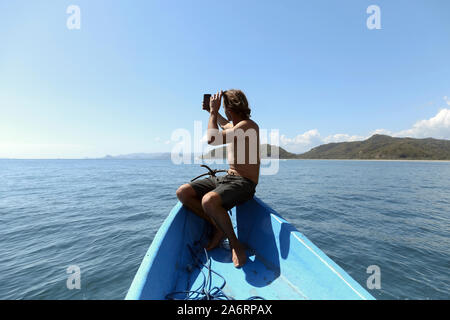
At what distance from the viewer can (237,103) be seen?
2.71 meters

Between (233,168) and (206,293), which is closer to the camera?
(206,293)

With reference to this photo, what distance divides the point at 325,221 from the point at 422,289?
429cm

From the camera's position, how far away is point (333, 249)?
17.9 feet

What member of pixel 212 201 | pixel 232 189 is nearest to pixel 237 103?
pixel 232 189

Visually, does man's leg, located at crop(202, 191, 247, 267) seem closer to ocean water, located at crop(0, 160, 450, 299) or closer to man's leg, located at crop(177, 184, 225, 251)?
man's leg, located at crop(177, 184, 225, 251)

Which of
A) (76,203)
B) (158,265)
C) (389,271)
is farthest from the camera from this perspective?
(76,203)

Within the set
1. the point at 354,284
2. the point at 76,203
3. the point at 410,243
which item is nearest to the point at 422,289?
the point at 410,243

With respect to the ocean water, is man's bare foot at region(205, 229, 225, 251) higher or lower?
higher

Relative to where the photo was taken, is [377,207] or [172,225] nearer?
[172,225]

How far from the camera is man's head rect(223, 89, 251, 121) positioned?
8.93 ft

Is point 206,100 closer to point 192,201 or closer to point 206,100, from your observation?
point 206,100

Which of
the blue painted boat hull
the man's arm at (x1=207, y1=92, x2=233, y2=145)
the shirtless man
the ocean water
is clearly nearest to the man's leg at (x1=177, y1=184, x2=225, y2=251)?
the shirtless man

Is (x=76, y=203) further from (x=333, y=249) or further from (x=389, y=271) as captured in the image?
(x=389, y=271)

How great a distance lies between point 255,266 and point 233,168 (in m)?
1.44
